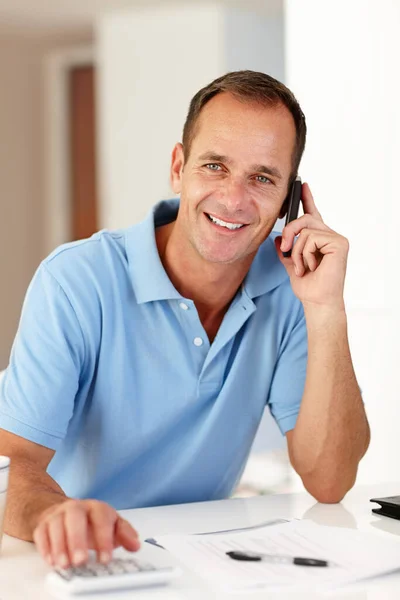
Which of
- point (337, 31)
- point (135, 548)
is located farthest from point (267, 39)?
point (135, 548)

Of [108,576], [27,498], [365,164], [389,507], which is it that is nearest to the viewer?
[108,576]

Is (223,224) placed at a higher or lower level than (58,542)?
higher

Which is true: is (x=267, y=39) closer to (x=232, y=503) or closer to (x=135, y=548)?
(x=232, y=503)

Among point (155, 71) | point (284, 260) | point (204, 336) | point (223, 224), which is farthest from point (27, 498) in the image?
point (155, 71)

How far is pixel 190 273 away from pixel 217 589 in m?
0.76

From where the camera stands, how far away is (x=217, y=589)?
0.90 metres

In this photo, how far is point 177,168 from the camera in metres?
1.63

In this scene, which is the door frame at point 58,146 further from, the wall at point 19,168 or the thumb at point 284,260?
the thumb at point 284,260

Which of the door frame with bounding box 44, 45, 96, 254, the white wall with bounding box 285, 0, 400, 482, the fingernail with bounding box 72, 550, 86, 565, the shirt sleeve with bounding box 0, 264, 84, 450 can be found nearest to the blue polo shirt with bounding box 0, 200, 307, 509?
the shirt sleeve with bounding box 0, 264, 84, 450

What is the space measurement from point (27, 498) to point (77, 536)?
0.81 feet

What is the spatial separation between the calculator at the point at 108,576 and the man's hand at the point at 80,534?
11mm

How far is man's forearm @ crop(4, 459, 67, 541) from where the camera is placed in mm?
1065

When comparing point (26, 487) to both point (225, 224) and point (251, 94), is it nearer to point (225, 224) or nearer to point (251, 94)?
point (225, 224)

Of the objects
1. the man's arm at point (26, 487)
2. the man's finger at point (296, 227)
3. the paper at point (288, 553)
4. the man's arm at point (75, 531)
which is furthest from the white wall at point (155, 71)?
the man's arm at point (75, 531)
